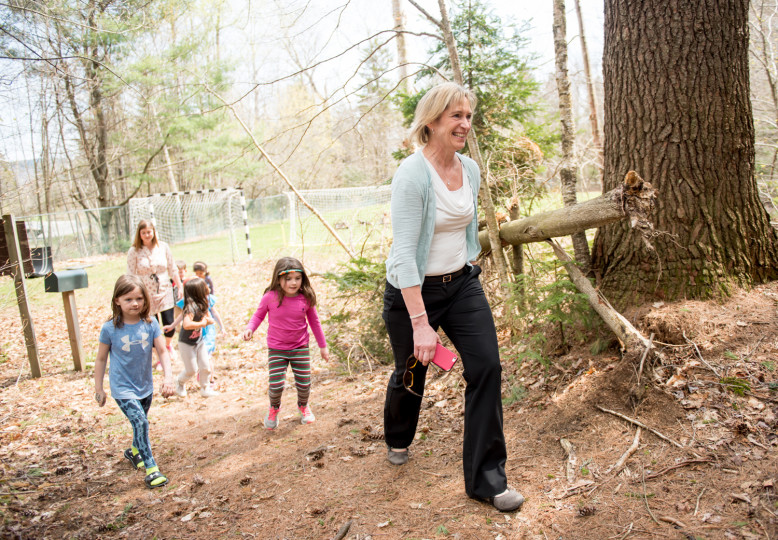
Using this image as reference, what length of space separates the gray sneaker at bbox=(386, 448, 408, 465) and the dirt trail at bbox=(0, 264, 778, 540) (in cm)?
6

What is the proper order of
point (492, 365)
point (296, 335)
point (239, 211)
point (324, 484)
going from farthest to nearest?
point (239, 211) → point (296, 335) → point (324, 484) → point (492, 365)

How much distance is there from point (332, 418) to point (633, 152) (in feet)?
11.0

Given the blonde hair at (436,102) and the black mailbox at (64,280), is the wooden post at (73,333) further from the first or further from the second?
the blonde hair at (436,102)

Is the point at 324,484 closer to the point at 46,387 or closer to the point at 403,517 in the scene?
the point at 403,517

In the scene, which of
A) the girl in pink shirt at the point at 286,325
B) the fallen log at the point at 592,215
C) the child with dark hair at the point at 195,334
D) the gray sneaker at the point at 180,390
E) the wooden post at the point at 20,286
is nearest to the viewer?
the fallen log at the point at 592,215

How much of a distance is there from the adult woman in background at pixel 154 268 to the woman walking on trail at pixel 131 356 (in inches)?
108

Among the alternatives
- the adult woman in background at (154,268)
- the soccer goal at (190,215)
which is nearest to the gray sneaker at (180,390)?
the adult woman in background at (154,268)

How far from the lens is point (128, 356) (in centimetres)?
402

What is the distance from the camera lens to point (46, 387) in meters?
6.64

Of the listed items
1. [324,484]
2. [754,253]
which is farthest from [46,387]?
[754,253]

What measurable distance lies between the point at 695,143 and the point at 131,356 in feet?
14.4

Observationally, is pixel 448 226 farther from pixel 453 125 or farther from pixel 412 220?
pixel 453 125

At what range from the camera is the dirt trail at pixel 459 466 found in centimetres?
269

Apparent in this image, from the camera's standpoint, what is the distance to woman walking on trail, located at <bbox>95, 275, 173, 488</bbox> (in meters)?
3.96
